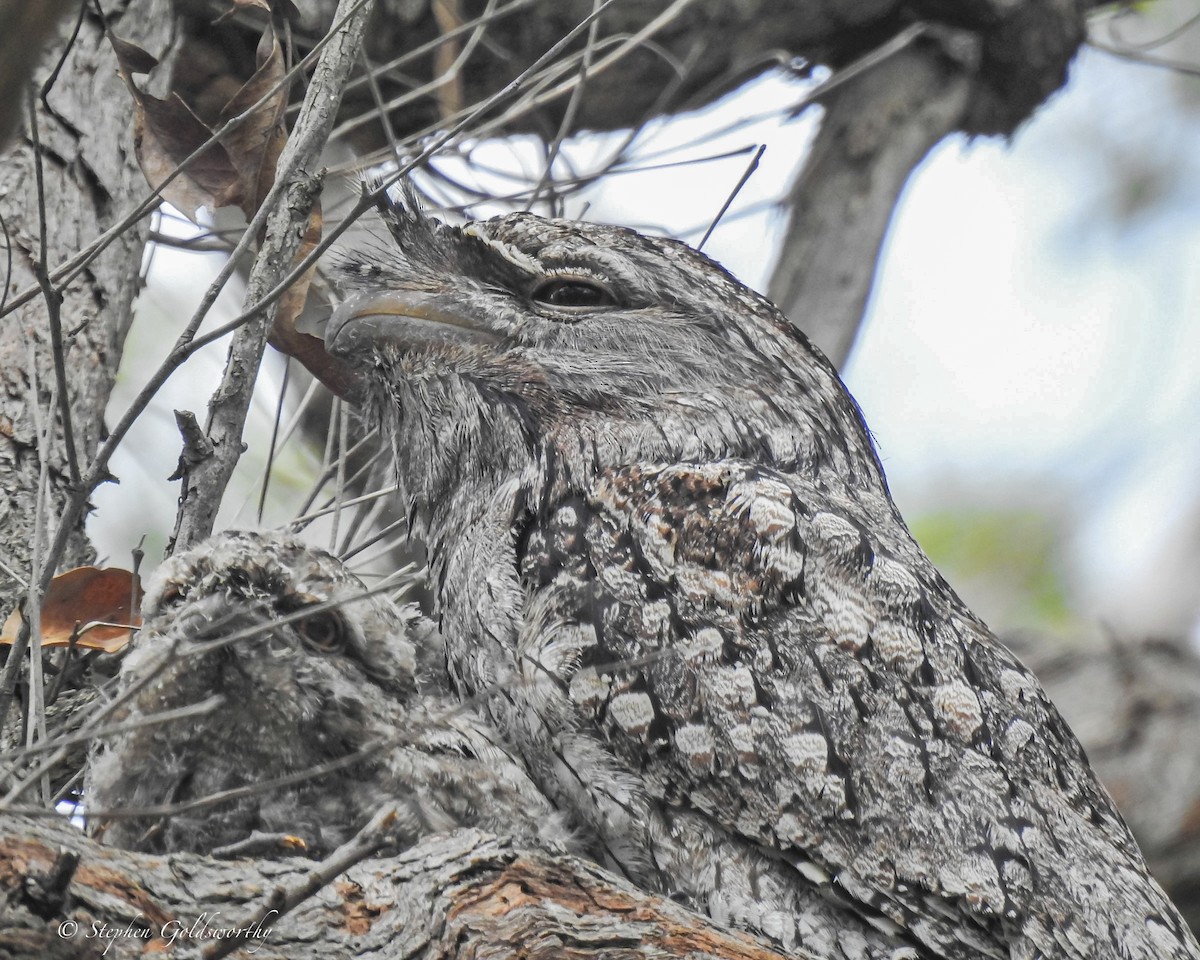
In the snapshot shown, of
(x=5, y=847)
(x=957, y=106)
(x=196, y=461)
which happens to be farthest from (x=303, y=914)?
(x=957, y=106)

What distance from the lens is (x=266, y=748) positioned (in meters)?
2.84

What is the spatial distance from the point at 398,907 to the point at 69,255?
79.5 inches

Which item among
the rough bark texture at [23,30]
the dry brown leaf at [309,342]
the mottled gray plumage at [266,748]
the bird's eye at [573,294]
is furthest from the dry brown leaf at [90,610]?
the rough bark texture at [23,30]

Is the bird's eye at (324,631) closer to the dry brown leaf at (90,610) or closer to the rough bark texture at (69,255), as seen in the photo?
the dry brown leaf at (90,610)

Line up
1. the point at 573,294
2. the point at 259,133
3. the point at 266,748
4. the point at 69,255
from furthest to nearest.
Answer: the point at 573,294 < the point at 69,255 < the point at 259,133 < the point at 266,748

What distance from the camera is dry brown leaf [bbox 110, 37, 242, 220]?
10.3 ft

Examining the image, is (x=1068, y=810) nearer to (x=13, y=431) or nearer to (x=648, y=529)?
(x=648, y=529)

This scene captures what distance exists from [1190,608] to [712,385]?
467cm

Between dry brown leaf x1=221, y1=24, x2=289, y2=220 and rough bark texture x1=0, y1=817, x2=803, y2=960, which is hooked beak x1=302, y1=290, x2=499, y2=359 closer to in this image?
dry brown leaf x1=221, y1=24, x2=289, y2=220

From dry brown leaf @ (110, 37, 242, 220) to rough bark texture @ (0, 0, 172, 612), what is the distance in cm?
22

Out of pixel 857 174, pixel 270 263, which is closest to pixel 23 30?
pixel 270 263

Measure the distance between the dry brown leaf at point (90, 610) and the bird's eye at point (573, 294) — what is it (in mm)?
1296

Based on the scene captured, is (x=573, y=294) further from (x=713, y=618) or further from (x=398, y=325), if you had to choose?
(x=713, y=618)

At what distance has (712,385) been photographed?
11.8 feet
